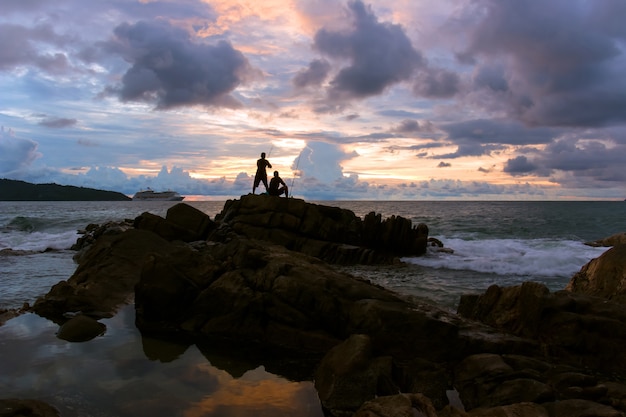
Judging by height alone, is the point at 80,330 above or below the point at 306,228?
below

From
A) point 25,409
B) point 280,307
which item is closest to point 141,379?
point 25,409

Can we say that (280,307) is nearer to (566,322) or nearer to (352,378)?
(352,378)

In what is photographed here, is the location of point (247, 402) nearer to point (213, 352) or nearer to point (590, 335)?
point (213, 352)

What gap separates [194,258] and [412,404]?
8.05 metres

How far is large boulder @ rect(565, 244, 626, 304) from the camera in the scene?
10.6m

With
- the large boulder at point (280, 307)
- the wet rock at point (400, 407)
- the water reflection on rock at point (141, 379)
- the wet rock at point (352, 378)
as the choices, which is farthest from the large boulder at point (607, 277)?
the water reflection on rock at point (141, 379)

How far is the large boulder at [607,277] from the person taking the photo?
10.6m

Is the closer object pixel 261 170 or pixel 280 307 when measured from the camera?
pixel 280 307

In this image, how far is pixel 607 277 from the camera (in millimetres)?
11094

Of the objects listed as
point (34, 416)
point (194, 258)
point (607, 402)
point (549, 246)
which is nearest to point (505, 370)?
point (607, 402)

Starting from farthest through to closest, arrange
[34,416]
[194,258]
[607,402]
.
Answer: [194,258]
[607,402]
[34,416]

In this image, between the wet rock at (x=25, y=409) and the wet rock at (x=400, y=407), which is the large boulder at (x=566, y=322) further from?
the wet rock at (x=25, y=409)

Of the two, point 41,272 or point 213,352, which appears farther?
point 41,272

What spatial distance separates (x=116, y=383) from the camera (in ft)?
22.5
